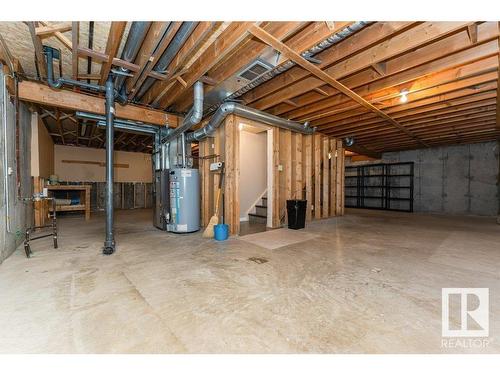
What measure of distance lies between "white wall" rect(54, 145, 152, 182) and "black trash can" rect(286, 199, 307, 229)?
7395 mm

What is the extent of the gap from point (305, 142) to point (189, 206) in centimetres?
350

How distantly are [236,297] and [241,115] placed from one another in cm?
324

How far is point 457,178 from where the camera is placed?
784cm

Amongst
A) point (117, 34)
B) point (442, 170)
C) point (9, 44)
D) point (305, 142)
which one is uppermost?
point (9, 44)

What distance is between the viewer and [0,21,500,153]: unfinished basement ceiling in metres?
2.37

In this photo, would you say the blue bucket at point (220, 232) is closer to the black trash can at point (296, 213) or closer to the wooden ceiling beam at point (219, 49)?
the black trash can at point (296, 213)

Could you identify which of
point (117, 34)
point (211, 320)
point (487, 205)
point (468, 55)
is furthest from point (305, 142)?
point (487, 205)

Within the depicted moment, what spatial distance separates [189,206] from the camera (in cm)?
431

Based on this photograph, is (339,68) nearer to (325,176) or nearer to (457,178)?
(325,176)

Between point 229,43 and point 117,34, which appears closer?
point 117,34

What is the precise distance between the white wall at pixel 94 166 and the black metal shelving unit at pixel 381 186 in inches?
370

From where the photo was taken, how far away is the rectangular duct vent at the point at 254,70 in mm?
2876

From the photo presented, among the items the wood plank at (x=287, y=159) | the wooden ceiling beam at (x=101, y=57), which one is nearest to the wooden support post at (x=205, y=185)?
the wood plank at (x=287, y=159)
